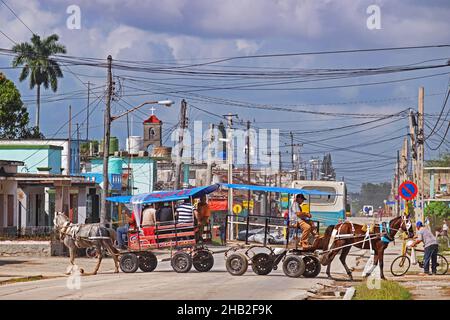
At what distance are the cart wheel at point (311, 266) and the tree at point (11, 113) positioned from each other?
52596 millimetres

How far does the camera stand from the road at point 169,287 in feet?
68.1

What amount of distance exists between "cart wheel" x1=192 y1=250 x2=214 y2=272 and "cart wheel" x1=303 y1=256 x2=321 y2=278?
3.35 m

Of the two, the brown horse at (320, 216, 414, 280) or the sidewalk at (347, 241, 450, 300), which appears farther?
the brown horse at (320, 216, 414, 280)

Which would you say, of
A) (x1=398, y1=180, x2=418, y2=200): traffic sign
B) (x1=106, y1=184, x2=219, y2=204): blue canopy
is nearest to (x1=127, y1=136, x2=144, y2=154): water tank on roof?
(x1=398, y1=180, x2=418, y2=200): traffic sign

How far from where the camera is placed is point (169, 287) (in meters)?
23.2

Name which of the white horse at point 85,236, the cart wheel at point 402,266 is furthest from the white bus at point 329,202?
the white horse at point 85,236

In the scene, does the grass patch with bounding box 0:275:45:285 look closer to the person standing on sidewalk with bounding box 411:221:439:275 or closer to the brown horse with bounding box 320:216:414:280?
the brown horse with bounding box 320:216:414:280

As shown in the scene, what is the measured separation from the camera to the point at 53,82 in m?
93.1

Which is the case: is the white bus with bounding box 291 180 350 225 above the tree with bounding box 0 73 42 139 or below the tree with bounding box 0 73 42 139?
below

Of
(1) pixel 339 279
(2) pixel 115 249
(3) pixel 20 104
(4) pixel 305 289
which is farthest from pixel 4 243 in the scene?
(3) pixel 20 104

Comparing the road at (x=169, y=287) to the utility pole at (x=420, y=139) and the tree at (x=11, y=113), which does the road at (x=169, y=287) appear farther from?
the tree at (x=11, y=113)

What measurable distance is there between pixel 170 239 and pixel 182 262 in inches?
44.3

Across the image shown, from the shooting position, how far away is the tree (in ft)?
250

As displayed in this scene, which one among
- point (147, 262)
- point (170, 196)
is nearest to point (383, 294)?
point (170, 196)
